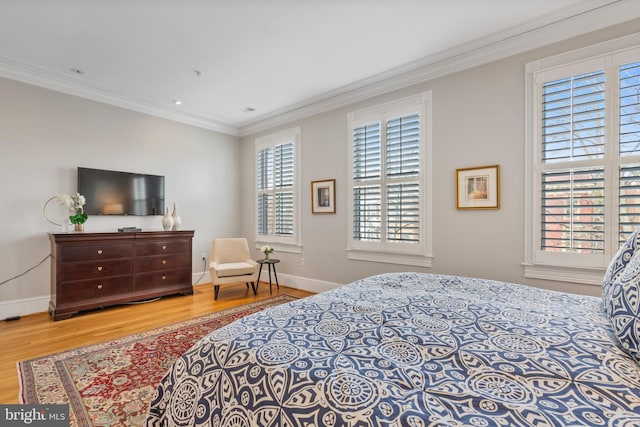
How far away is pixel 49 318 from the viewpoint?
3.39 meters

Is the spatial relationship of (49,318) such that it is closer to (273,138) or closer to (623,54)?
(273,138)

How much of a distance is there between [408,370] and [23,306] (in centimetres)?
453

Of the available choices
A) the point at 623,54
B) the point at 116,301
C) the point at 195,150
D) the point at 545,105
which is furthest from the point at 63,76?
the point at 623,54

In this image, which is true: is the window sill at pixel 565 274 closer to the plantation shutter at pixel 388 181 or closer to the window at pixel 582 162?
the window at pixel 582 162

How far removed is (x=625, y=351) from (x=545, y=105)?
8.14ft

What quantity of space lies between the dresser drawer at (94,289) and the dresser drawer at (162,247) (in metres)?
0.38

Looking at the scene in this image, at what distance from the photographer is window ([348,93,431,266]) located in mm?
3443

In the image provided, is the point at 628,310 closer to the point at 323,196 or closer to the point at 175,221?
the point at 323,196

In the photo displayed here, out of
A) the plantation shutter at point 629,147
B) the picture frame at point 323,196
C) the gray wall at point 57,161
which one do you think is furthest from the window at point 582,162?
the gray wall at point 57,161

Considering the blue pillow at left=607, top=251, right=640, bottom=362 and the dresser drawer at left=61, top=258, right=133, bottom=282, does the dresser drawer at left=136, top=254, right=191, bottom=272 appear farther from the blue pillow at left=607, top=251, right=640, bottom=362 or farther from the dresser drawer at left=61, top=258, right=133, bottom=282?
the blue pillow at left=607, top=251, right=640, bottom=362

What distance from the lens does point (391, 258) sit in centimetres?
369

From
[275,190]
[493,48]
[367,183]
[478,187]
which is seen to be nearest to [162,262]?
[275,190]

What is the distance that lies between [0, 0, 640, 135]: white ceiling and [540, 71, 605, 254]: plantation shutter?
0.53 metres

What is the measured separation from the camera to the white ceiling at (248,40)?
8.11 feet
